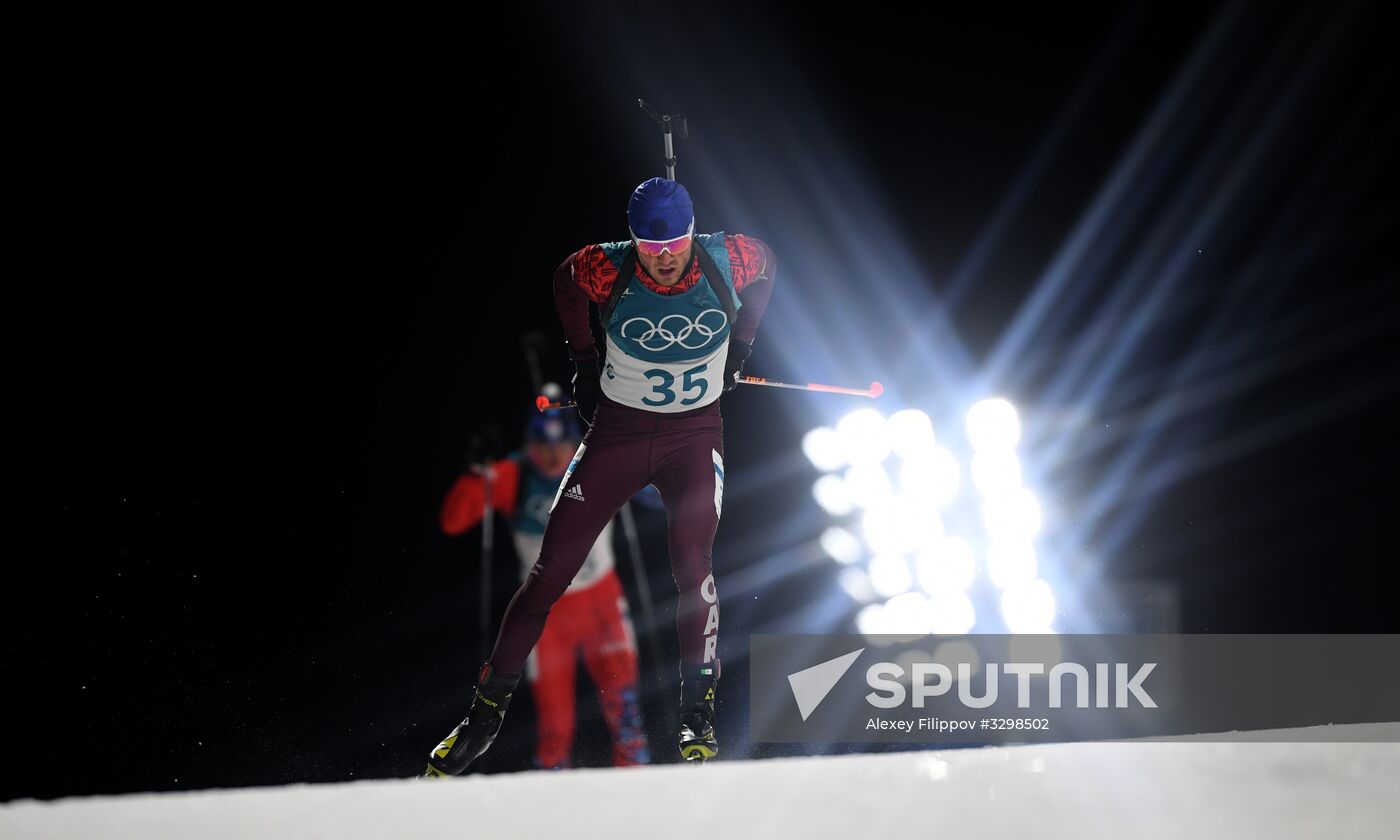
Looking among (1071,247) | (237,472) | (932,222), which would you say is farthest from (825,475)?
(237,472)

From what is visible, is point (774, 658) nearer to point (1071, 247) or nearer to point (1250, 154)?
point (1071, 247)

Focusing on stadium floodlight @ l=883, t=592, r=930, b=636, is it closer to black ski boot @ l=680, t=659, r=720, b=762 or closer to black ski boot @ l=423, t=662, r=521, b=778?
black ski boot @ l=680, t=659, r=720, b=762

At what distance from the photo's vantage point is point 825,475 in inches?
166

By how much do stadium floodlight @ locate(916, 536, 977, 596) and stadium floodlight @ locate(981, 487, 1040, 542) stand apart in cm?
13

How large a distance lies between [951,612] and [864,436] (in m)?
0.78

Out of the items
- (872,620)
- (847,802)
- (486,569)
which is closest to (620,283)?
(486,569)

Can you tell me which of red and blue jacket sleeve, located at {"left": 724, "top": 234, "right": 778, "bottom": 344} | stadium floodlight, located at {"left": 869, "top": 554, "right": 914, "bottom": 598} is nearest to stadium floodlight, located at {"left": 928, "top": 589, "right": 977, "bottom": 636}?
stadium floodlight, located at {"left": 869, "top": 554, "right": 914, "bottom": 598}

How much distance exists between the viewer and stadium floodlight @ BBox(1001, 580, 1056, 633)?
14.6 feet

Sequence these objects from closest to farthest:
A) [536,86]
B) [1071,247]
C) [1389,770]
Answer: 1. [1389,770]
2. [536,86]
3. [1071,247]

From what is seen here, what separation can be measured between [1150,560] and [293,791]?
3335 millimetres

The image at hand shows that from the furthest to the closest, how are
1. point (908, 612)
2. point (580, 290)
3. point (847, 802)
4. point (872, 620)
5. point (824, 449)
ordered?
1. point (908, 612)
2. point (872, 620)
3. point (824, 449)
4. point (847, 802)
5. point (580, 290)

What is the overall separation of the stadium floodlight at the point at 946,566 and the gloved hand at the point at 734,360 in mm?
1919

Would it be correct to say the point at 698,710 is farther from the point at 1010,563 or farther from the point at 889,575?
the point at 1010,563

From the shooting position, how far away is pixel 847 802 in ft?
10.9
